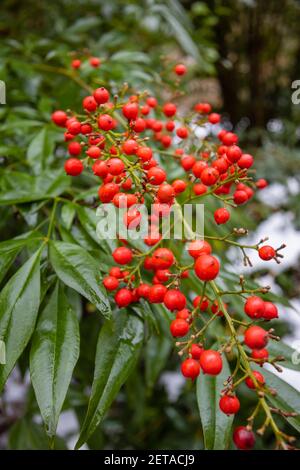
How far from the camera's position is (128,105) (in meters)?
0.65

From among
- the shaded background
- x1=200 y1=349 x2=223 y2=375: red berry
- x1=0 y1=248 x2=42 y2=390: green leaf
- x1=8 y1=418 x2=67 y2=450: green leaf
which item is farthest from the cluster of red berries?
x1=8 y1=418 x2=67 y2=450: green leaf

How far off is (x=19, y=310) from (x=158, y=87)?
3.56 ft

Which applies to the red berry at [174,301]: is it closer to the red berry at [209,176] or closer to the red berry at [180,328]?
the red berry at [180,328]

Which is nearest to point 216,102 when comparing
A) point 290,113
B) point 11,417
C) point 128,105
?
point 290,113

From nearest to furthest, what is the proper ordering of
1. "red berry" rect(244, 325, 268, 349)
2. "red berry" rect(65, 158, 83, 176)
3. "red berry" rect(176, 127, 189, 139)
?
"red berry" rect(244, 325, 268, 349), "red berry" rect(65, 158, 83, 176), "red berry" rect(176, 127, 189, 139)

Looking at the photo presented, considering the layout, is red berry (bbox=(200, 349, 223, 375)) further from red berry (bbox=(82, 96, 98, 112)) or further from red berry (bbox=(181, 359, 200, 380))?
red berry (bbox=(82, 96, 98, 112))

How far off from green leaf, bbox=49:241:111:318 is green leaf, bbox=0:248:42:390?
0.12ft

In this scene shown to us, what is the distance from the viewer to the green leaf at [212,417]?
23.2 inches

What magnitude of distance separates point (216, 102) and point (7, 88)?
2109mm

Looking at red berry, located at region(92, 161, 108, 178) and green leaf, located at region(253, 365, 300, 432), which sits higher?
red berry, located at region(92, 161, 108, 178)

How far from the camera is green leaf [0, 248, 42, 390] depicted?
554mm

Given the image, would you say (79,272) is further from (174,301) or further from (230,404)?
(230,404)

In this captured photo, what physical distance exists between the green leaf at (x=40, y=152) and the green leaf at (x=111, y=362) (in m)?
0.40

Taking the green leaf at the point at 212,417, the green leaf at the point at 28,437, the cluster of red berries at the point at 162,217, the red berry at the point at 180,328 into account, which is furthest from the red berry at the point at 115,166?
the green leaf at the point at 28,437
